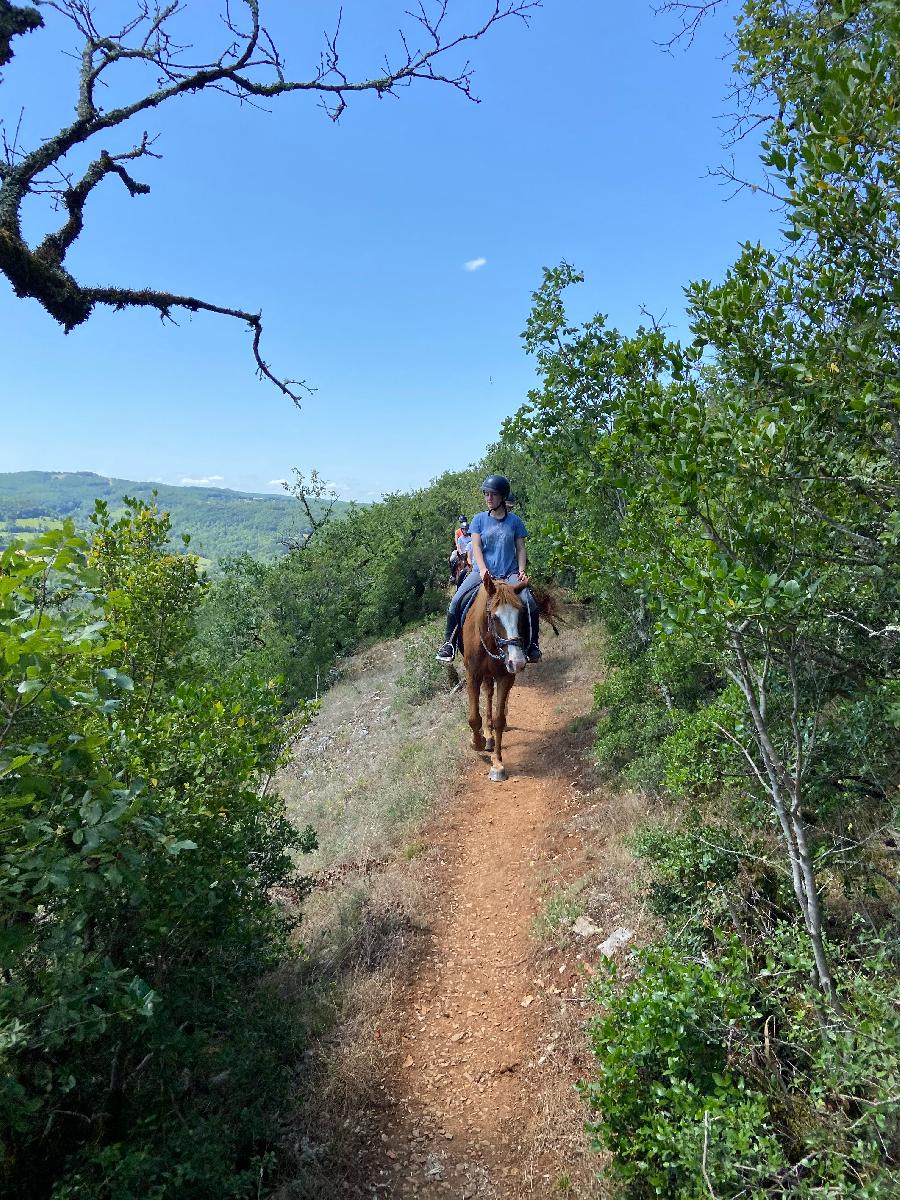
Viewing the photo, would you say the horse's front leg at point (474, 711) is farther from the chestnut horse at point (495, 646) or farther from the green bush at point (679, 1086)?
the green bush at point (679, 1086)

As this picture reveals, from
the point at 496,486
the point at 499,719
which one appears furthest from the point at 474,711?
the point at 496,486

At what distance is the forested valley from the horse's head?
3045mm

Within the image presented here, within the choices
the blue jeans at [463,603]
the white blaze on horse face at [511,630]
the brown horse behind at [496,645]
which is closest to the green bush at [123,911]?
the white blaze on horse face at [511,630]

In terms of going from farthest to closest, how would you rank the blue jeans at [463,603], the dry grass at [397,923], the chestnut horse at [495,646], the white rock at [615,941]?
the blue jeans at [463,603]
the chestnut horse at [495,646]
the white rock at [615,941]
the dry grass at [397,923]

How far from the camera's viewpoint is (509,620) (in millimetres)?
8188

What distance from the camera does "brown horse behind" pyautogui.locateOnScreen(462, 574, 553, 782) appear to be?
26.8ft

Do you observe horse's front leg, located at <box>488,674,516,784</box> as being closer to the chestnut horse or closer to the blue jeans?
the chestnut horse

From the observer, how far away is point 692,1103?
2703mm

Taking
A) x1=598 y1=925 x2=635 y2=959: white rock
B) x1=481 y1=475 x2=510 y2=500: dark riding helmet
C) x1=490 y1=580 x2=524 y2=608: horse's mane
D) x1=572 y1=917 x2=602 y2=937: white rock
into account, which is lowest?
x1=572 y1=917 x2=602 y2=937: white rock

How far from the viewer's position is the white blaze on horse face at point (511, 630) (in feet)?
26.5

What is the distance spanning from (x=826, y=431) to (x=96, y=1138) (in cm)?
494

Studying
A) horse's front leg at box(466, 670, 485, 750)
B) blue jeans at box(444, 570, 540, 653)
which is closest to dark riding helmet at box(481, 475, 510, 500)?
blue jeans at box(444, 570, 540, 653)

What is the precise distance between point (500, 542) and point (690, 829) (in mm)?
5339

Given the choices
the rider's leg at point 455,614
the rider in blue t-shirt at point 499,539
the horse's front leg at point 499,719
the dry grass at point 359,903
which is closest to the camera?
the dry grass at point 359,903
